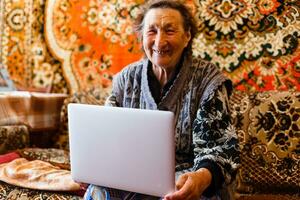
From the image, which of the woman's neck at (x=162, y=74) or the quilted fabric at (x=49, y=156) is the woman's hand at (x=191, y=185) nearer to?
the woman's neck at (x=162, y=74)

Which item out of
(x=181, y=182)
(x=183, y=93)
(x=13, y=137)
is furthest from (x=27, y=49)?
(x=181, y=182)

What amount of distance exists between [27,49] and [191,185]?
190 centimetres

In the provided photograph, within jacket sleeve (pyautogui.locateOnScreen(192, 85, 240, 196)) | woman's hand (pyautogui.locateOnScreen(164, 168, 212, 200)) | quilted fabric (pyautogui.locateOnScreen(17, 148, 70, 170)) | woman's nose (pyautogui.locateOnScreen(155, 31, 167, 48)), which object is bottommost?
quilted fabric (pyautogui.locateOnScreen(17, 148, 70, 170))

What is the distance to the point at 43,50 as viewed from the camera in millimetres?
2742

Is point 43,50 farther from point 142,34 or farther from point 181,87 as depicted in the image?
point 181,87

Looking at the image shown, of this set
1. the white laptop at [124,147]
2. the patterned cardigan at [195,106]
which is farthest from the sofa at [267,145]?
the white laptop at [124,147]

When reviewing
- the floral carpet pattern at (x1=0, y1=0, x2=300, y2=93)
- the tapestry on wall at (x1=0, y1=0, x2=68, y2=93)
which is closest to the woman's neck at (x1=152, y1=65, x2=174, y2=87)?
the floral carpet pattern at (x1=0, y1=0, x2=300, y2=93)

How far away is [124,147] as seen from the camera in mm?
1160

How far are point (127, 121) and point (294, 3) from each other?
4.59ft

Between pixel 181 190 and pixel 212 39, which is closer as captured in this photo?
pixel 181 190

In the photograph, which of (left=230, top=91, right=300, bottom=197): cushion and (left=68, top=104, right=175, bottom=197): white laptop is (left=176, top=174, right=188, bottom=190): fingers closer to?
(left=68, top=104, right=175, bottom=197): white laptop

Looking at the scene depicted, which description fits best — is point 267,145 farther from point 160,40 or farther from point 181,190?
point 181,190

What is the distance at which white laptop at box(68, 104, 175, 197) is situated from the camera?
43.5 inches

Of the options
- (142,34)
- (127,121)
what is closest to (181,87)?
(142,34)
